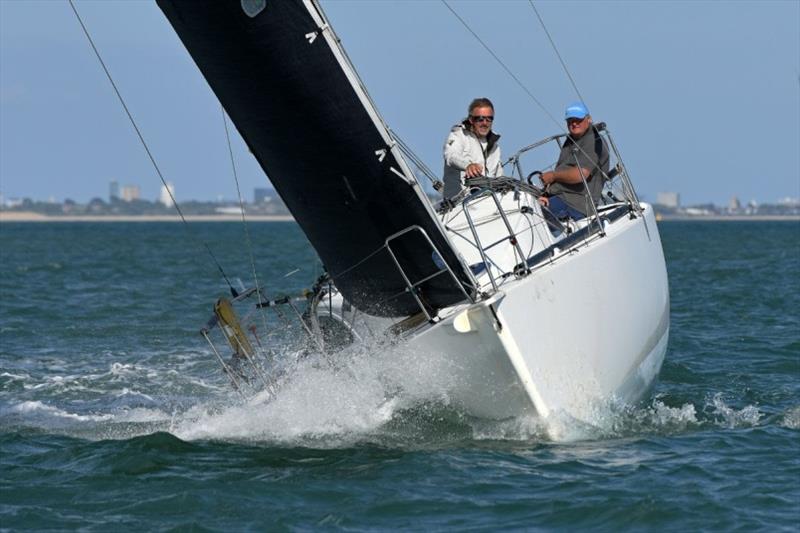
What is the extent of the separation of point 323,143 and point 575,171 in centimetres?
237

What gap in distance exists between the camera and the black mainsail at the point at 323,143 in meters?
7.08

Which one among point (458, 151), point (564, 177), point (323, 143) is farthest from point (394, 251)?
point (564, 177)

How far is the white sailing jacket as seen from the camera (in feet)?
28.6

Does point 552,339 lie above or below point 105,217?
below

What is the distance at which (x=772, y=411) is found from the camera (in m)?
9.09

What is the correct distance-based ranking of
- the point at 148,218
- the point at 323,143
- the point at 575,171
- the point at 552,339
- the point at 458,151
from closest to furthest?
1. the point at 323,143
2. the point at 552,339
3. the point at 458,151
4. the point at 575,171
5. the point at 148,218

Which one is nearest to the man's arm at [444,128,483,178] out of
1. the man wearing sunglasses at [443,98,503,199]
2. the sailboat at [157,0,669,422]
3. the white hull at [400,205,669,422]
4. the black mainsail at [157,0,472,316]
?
the man wearing sunglasses at [443,98,503,199]

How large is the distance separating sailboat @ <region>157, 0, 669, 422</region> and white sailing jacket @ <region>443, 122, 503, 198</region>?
398 millimetres

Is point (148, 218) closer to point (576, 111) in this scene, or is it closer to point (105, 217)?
point (105, 217)

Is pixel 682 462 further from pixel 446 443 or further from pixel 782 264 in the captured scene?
pixel 782 264

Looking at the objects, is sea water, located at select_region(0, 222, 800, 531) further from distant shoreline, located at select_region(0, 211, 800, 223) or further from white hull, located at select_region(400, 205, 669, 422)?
distant shoreline, located at select_region(0, 211, 800, 223)

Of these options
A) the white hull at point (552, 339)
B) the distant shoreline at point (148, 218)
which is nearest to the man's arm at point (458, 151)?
the white hull at point (552, 339)

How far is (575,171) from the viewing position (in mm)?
9180

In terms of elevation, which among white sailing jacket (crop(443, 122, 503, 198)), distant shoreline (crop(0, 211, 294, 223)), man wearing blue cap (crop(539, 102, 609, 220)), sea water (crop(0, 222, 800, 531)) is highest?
A: distant shoreline (crop(0, 211, 294, 223))
